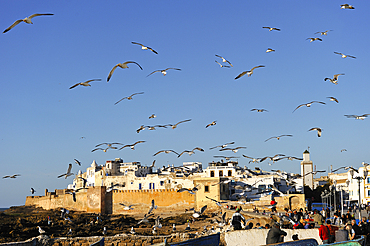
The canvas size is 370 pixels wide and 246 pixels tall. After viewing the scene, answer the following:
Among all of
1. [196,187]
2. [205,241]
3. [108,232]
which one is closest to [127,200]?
[196,187]

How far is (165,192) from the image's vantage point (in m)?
49.7

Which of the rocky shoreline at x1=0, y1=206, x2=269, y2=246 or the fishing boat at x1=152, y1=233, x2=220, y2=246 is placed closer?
the fishing boat at x1=152, y1=233, x2=220, y2=246

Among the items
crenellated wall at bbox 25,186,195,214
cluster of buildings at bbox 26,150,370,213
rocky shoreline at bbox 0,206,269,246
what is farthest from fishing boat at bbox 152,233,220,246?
crenellated wall at bbox 25,186,195,214

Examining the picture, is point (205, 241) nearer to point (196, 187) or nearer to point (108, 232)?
point (108, 232)

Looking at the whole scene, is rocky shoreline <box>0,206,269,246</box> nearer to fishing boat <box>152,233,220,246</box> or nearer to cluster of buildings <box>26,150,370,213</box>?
cluster of buildings <box>26,150,370,213</box>

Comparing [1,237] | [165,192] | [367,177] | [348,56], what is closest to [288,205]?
[367,177]

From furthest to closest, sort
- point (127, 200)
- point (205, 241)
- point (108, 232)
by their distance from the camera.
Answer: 1. point (127, 200)
2. point (108, 232)
3. point (205, 241)

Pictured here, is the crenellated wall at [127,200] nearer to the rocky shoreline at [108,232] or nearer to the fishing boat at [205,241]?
the rocky shoreline at [108,232]

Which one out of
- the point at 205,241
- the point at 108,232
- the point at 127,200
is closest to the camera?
the point at 205,241

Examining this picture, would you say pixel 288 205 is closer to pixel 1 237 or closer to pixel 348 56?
pixel 348 56

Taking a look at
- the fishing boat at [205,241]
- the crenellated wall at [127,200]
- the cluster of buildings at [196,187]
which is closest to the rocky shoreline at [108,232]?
the crenellated wall at [127,200]

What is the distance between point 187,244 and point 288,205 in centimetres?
2683

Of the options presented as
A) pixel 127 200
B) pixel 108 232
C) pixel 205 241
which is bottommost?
pixel 108 232

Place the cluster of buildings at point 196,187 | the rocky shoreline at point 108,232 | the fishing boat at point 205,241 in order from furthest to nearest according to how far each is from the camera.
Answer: the cluster of buildings at point 196,187 < the rocky shoreline at point 108,232 < the fishing boat at point 205,241
